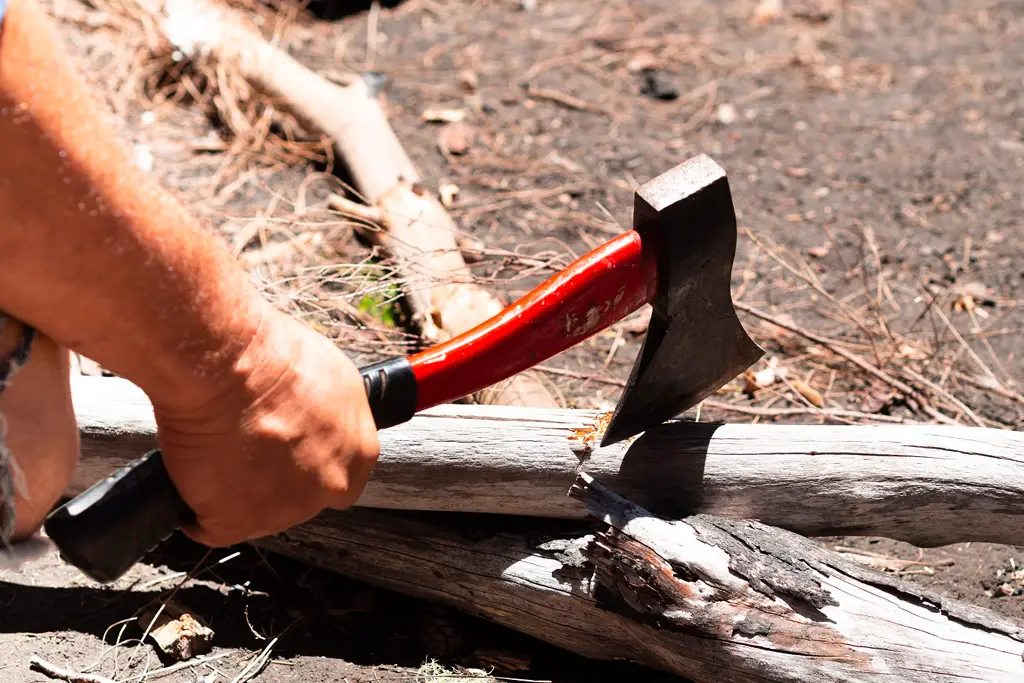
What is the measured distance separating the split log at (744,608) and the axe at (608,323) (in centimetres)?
31

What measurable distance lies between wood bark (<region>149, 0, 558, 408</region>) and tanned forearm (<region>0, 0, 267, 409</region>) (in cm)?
147

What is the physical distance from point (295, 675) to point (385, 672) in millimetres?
232

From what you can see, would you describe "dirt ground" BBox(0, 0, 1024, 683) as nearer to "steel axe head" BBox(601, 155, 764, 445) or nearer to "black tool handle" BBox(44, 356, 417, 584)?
"steel axe head" BBox(601, 155, 764, 445)

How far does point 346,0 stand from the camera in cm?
604

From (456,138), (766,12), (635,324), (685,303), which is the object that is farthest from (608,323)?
(766,12)

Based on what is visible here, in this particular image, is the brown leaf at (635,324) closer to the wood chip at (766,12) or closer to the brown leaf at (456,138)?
the brown leaf at (456,138)

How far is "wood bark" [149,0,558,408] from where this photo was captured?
10.6ft

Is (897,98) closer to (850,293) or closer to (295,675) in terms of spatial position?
(850,293)

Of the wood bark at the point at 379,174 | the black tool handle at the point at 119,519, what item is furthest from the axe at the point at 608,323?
the wood bark at the point at 379,174

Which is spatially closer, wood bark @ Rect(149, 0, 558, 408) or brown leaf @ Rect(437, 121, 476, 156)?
wood bark @ Rect(149, 0, 558, 408)

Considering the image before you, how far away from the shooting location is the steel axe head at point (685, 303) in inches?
78.2

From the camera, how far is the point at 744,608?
2.10m

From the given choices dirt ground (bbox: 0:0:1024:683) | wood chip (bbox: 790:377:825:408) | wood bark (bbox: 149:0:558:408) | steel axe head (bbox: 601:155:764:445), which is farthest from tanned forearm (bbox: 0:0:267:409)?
wood chip (bbox: 790:377:825:408)

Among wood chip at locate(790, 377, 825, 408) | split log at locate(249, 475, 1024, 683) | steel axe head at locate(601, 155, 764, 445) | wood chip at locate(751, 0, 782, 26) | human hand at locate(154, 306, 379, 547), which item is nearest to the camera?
human hand at locate(154, 306, 379, 547)
